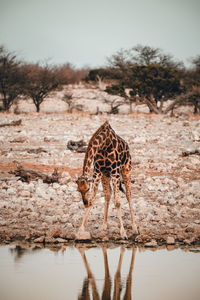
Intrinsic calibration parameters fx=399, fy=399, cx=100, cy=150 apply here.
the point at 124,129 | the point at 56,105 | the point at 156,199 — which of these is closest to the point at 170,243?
the point at 156,199

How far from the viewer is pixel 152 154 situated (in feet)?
43.1

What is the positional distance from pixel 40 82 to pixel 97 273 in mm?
26777

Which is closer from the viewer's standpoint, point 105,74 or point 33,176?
point 33,176

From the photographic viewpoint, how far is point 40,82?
100 feet

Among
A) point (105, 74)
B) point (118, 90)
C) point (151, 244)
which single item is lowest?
point (151, 244)

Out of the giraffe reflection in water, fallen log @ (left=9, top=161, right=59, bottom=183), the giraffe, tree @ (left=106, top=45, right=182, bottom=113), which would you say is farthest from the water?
tree @ (left=106, top=45, right=182, bottom=113)

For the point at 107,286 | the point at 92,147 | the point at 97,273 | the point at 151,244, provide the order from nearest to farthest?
the point at 107,286, the point at 97,273, the point at 151,244, the point at 92,147

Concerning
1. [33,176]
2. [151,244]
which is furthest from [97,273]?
[33,176]

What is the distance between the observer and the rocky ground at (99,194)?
6.66m

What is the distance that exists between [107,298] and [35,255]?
5.62 ft

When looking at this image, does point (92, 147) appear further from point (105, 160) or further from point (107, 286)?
point (107, 286)

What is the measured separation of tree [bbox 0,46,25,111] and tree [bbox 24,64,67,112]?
590mm

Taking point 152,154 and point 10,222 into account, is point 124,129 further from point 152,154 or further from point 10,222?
point 10,222

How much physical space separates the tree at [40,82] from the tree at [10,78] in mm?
590
